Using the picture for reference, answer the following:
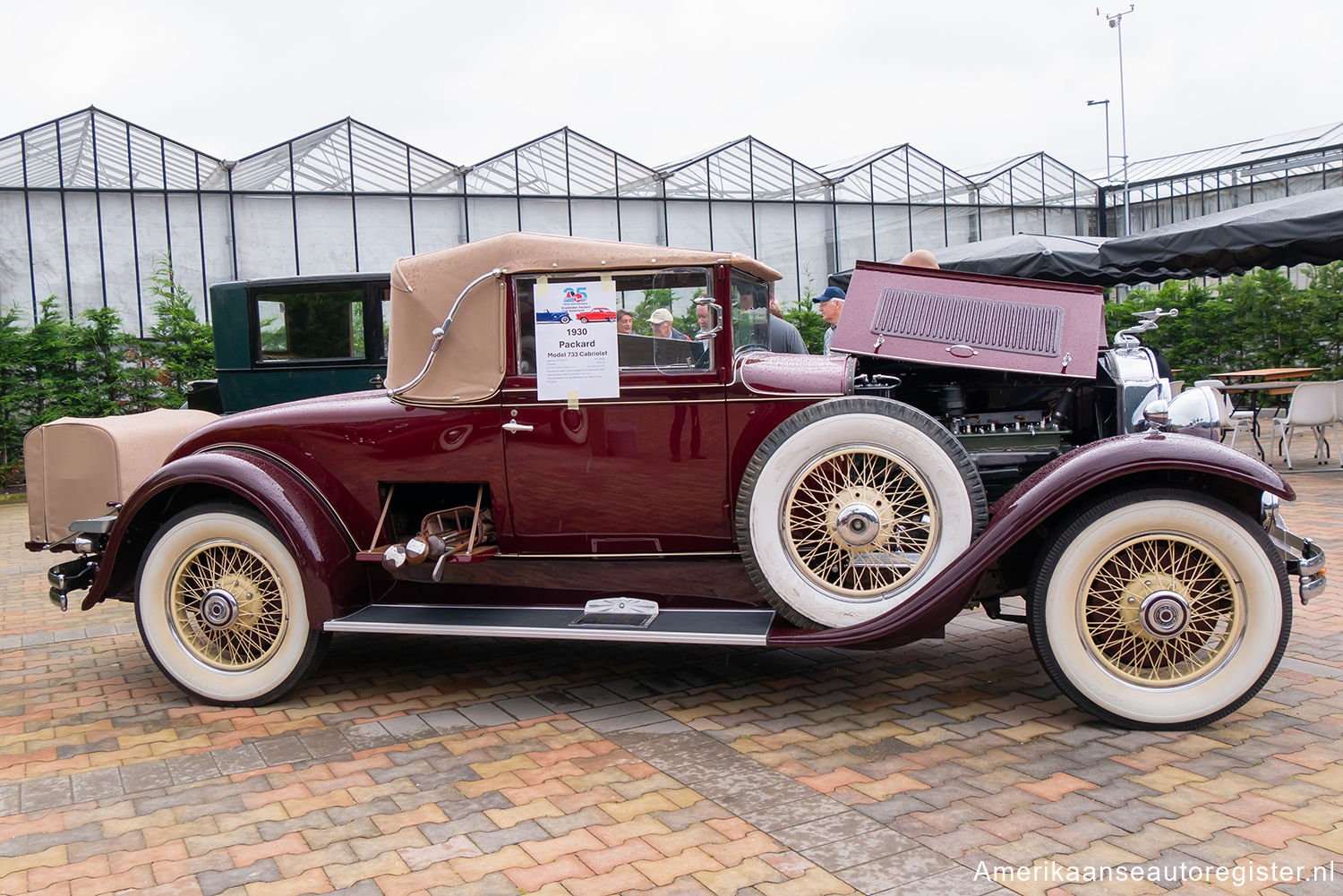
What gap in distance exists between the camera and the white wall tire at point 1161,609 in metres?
3.16

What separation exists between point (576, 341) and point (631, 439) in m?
0.45

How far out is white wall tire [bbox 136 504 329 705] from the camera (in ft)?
12.9

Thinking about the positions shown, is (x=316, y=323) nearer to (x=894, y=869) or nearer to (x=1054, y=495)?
(x=1054, y=495)

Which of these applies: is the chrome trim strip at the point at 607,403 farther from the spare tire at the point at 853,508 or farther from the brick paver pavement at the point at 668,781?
the brick paver pavement at the point at 668,781

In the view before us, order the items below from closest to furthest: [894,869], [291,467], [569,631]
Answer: [894,869] → [569,631] → [291,467]

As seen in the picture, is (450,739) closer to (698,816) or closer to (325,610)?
(325,610)

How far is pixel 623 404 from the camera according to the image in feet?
12.4

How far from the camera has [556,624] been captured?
371 cm

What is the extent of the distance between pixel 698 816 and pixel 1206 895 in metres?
1.28

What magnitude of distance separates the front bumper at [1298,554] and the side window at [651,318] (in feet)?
6.79

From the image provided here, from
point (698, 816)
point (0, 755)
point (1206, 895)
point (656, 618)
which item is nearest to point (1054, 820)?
point (1206, 895)

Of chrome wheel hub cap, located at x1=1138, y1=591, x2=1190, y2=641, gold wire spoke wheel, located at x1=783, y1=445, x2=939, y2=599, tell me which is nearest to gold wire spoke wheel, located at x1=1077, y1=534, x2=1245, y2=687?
chrome wheel hub cap, located at x1=1138, y1=591, x2=1190, y2=641

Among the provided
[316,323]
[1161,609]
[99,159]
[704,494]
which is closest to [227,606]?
[704,494]

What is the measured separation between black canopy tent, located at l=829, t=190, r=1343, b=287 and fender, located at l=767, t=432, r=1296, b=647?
437 cm
